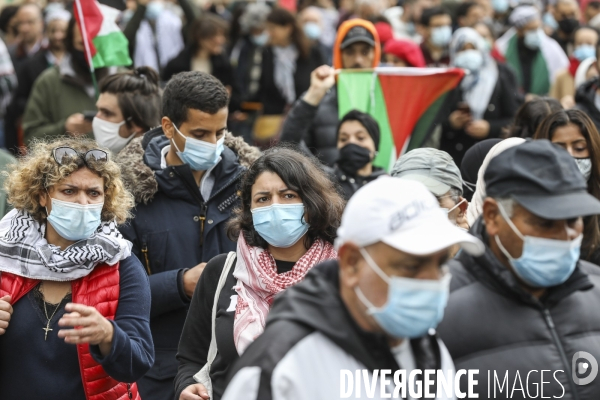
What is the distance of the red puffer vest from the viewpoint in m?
4.42

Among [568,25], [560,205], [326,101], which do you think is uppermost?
[560,205]

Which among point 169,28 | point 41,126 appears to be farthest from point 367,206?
point 169,28

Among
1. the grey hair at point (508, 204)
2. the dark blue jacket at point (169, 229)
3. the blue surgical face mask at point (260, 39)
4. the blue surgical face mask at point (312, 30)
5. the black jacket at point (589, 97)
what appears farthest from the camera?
the blue surgical face mask at point (312, 30)

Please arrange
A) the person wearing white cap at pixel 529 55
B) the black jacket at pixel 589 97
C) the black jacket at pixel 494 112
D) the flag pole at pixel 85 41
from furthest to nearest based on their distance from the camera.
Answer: the person wearing white cap at pixel 529 55, the black jacket at pixel 494 112, the black jacket at pixel 589 97, the flag pole at pixel 85 41

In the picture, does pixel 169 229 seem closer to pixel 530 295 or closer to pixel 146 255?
pixel 146 255

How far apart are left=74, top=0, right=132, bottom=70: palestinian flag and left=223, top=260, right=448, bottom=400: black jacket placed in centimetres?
519

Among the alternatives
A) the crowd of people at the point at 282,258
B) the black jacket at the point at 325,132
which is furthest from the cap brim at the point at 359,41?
the crowd of people at the point at 282,258

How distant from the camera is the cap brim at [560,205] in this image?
351 cm

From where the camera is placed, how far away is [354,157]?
6.93 metres

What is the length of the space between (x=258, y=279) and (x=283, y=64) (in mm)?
7088

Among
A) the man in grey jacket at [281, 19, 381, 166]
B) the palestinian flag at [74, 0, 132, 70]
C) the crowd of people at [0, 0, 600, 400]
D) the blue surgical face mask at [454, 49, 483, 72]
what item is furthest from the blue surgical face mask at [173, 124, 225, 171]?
the blue surgical face mask at [454, 49, 483, 72]

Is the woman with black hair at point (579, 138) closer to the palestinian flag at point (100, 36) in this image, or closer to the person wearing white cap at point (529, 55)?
the palestinian flag at point (100, 36)

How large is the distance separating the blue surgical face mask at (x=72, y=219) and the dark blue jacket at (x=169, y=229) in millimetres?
863

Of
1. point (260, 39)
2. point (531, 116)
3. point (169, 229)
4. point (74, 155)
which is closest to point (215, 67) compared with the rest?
point (260, 39)
